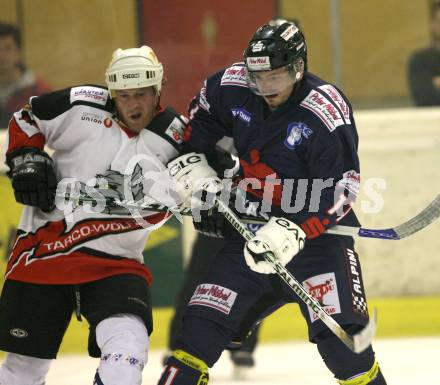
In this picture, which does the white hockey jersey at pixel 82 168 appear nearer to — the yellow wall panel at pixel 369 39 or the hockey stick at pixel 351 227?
the hockey stick at pixel 351 227

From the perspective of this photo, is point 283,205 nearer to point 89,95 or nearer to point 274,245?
point 274,245

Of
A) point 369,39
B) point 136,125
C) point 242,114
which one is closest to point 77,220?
point 136,125

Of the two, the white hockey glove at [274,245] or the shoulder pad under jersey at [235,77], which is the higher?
the shoulder pad under jersey at [235,77]

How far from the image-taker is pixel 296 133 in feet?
10.9

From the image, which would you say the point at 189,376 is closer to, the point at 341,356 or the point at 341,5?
the point at 341,356

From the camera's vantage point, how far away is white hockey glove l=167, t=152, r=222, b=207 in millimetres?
3471

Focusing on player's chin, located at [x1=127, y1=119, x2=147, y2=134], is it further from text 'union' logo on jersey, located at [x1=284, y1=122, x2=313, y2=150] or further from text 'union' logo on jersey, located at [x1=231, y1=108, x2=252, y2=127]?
text 'union' logo on jersey, located at [x1=284, y1=122, x2=313, y2=150]

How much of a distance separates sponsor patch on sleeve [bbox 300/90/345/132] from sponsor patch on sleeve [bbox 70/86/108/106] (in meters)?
0.65

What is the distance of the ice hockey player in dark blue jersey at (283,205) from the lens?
326 centimetres

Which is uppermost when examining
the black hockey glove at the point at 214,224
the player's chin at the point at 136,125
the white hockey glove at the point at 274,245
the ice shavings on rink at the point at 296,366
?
the player's chin at the point at 136,125

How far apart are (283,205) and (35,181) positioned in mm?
752

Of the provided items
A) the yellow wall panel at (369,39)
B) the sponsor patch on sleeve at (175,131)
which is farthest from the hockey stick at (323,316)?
the yellow wall panel at (369,39)

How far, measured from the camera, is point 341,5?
5.43m

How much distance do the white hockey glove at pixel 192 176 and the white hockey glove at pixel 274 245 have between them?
12.7 inches
